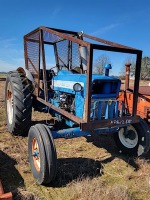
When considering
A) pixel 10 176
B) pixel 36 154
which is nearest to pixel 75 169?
pixel 36 154

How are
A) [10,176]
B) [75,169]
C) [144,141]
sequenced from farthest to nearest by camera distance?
[144,141], [75,169], [10,176]

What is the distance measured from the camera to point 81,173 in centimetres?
364

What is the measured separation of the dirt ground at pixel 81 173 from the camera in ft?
10.2

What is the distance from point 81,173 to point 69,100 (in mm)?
1448

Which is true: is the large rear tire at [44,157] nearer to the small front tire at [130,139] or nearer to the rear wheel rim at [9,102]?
the small front tire at [130,139]

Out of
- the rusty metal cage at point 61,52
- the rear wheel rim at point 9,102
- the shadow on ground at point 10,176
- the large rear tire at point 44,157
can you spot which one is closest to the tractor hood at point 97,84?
the rusty metal cage at point 61,52

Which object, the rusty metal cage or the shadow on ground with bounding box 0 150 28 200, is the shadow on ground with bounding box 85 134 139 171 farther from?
the shadow on ground with bounding box 0 150 28 200

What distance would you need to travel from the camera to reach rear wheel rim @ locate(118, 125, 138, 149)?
4627 millimetres

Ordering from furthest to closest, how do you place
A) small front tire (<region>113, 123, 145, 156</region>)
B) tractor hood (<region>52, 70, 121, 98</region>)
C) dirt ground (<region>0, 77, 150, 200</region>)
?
1. small front tire (<region>113, 123, 145, 156</region>)
2. tractor hood (<region>52, 70, 121, 98</region>)
3. dirt ground (<region>0, 77, 150, 200</region>)

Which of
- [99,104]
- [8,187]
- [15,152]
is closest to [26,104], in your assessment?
[15,152]

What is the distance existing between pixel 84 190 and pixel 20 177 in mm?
1002

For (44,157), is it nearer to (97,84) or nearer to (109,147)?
(97,84)

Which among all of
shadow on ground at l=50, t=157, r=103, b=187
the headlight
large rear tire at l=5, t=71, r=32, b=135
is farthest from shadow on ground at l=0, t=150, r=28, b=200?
the headlight

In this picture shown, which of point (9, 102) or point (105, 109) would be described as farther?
point (9, 102)
